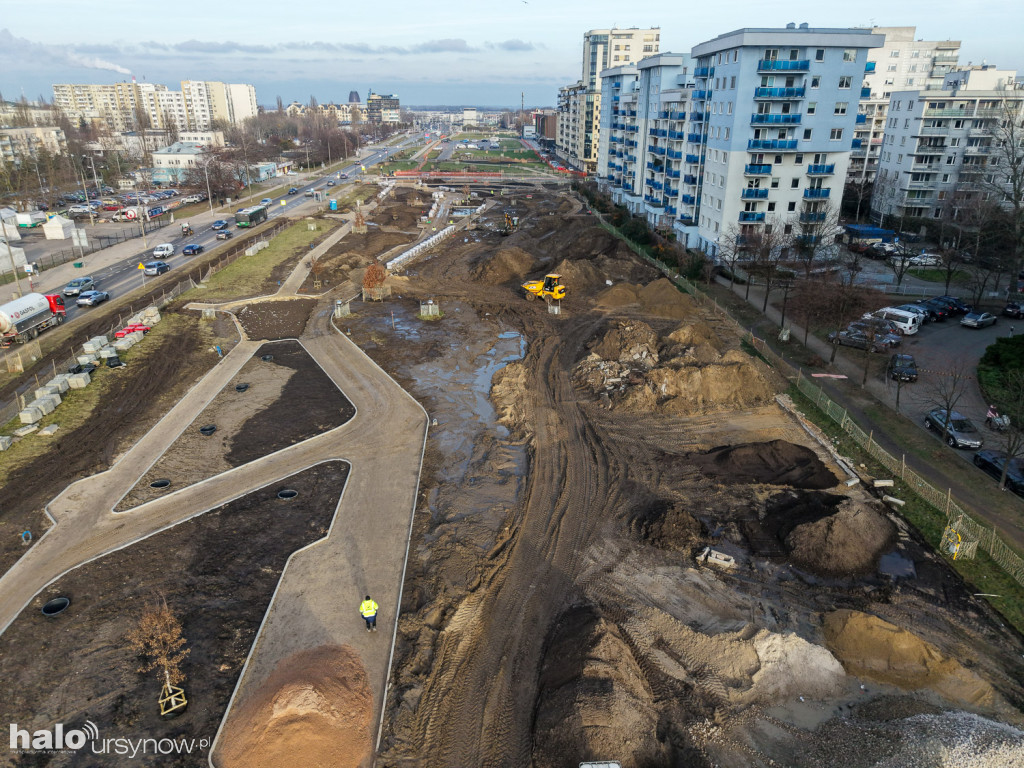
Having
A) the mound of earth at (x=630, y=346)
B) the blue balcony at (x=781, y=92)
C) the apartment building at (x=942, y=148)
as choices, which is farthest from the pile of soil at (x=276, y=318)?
the apartment building at (x=942, y=148)

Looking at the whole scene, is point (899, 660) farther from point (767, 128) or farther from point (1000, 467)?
point (767, 128)

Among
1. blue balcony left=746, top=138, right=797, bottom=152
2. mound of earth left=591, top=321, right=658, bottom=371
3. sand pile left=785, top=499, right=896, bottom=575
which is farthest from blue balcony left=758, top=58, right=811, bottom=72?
sand pile left=785, top=499, right=896, bottom=575

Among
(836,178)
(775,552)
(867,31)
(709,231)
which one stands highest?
(867,31)

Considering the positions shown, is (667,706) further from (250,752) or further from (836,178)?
(836,178)

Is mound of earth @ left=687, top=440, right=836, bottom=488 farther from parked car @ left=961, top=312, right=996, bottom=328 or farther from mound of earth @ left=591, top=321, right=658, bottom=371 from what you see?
parked car @ left=961, top=312, right=996, bottom=328

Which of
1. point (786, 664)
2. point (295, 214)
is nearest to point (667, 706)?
point (786, 664)

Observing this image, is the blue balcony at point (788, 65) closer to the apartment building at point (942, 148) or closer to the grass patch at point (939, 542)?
the apartment building at point (942, 148)

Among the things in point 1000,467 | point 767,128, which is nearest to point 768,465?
point 1000,467
